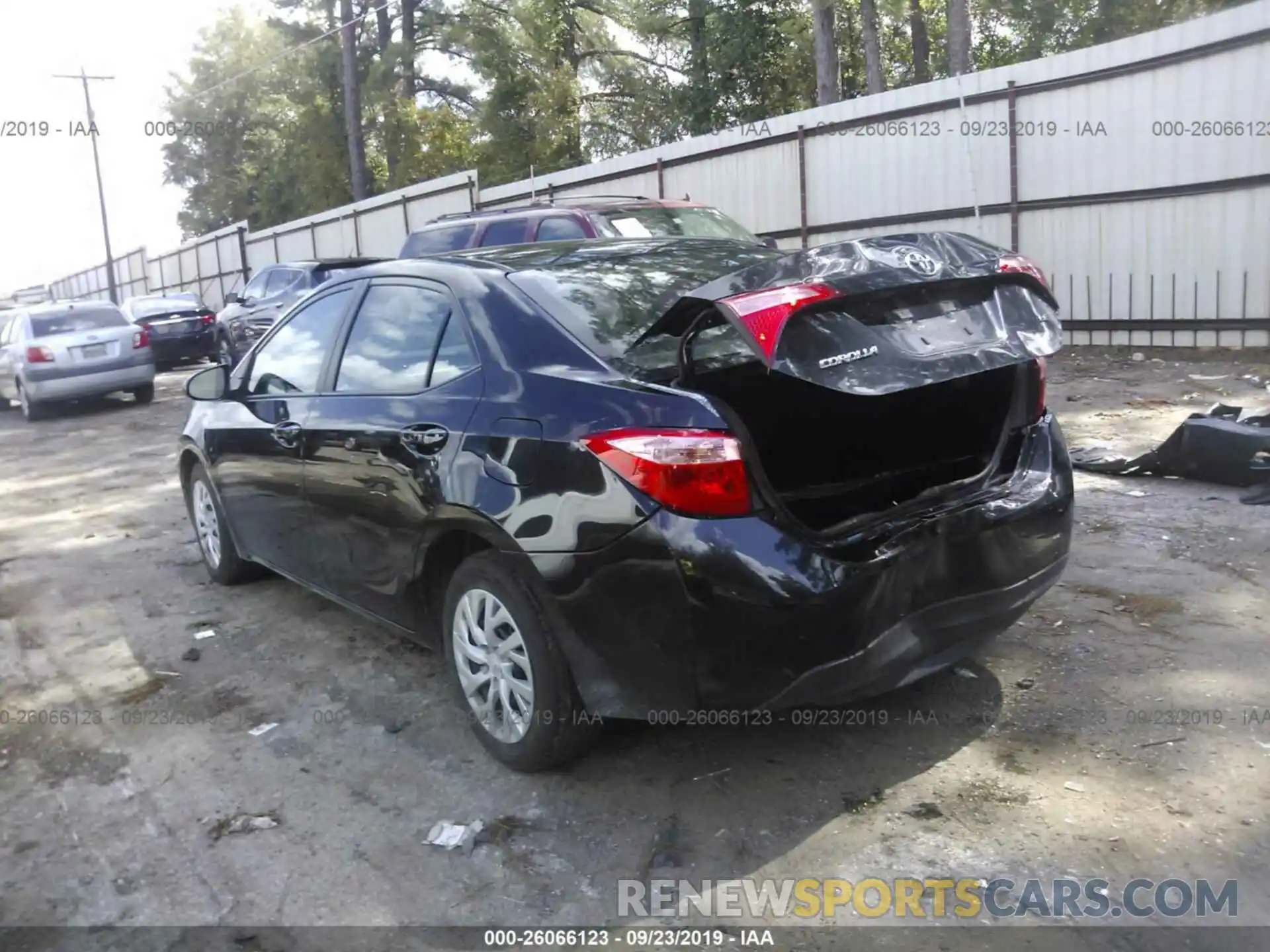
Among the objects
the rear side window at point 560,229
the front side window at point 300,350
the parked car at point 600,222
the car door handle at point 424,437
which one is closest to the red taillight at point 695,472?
the car door handle at point 424,437

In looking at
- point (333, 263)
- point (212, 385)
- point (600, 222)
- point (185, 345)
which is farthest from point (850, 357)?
point (185, 345)

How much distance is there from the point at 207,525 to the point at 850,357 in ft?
14.0

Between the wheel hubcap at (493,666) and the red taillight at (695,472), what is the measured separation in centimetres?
76

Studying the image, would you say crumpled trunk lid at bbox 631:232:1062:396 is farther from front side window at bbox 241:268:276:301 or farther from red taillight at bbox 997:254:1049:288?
front side window at bbox 241:268:276:301

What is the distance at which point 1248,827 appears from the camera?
3205mm

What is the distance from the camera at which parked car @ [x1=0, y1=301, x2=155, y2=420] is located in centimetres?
1495

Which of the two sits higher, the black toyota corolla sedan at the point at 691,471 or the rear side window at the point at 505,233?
the rear side window at the point at 505,233

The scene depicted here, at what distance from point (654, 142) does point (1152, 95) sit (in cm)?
2205

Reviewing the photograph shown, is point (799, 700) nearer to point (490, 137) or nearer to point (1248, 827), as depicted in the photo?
point (1248, 827)

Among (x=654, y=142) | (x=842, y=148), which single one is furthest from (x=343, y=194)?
(x=842, y=148)

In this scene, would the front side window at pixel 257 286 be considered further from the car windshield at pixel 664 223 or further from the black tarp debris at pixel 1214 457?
the black tarp debris at pixel 1214 457

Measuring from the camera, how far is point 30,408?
50.1 ft

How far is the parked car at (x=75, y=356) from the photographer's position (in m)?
15.0

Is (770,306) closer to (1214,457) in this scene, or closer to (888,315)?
(888,315)
